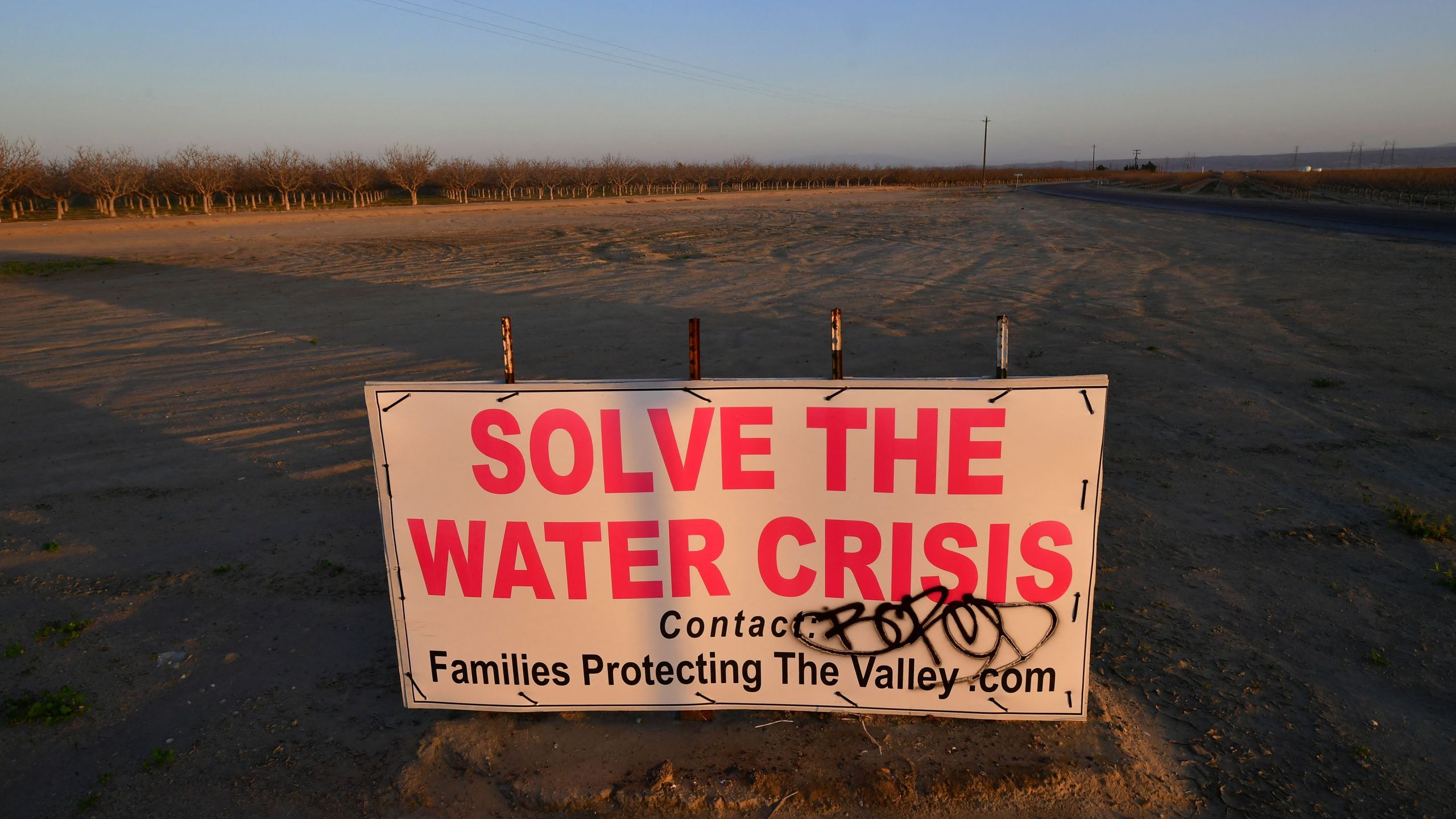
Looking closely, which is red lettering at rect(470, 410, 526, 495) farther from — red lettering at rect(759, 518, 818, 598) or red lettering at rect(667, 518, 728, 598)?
red lettering at rect(759, 518, 818, 598)

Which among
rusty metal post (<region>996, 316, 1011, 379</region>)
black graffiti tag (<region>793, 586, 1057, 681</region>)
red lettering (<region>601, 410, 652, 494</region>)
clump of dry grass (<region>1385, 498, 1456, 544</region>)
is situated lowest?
clump of dry grass (<region>1385, 498, 1456, 544</region>)

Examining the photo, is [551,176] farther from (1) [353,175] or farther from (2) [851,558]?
(2) [851,558]

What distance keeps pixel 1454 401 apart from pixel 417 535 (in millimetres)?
9352

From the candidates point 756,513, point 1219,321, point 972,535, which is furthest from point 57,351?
point 1219,321

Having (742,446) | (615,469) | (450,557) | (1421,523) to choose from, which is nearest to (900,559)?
(742,446)

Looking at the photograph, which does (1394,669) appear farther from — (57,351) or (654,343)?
(57,351)

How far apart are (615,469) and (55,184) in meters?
79.3

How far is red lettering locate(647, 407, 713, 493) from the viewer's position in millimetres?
3252

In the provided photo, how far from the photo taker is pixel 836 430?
3.26 meters

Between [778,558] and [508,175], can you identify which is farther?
[508,175]

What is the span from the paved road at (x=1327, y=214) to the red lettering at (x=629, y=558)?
81.7ft

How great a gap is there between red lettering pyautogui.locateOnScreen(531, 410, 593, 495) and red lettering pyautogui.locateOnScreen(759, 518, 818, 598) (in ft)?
2.55

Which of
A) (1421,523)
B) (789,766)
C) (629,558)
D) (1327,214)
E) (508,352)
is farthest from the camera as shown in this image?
(1327,214)

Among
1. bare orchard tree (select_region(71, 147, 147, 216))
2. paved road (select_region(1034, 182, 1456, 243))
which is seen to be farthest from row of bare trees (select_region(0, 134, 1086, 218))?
paved road (select_region(1034, 182, 1456, 243))
